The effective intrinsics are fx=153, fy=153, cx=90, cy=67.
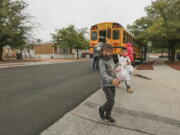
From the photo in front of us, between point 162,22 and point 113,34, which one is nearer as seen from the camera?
point 113,34

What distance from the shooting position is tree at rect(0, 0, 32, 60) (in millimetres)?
20130

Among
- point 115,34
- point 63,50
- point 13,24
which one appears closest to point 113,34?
point 115,34

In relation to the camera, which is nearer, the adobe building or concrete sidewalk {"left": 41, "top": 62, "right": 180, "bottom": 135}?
concrete sidewalk {"left": 41, "top": 62, "right": 180, "bottom": 135}

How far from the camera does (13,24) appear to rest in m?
21.5

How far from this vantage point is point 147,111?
3738 millimetres

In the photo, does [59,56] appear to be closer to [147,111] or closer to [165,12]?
[165,12]

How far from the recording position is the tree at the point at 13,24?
2013 centimetres

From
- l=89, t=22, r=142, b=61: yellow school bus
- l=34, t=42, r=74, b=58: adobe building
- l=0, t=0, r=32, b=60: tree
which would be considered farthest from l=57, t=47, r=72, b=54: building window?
l=89, t=22, r=142, b=61: yellow school bus

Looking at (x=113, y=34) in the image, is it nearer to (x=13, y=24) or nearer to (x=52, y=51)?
(x=13, y=24)

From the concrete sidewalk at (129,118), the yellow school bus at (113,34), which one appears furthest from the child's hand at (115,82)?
the yellow school bus at (113,34)

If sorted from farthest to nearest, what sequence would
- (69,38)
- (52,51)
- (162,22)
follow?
1. (52,51)
2. (69,38)
3. (162,22)

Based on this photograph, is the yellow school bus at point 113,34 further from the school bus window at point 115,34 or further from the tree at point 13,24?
the tree at point 13,24

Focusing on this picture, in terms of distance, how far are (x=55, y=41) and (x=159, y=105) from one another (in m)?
35.9

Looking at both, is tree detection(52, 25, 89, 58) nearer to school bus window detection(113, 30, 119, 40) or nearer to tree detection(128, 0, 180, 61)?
tree detection(128, 0, 180, 61)
